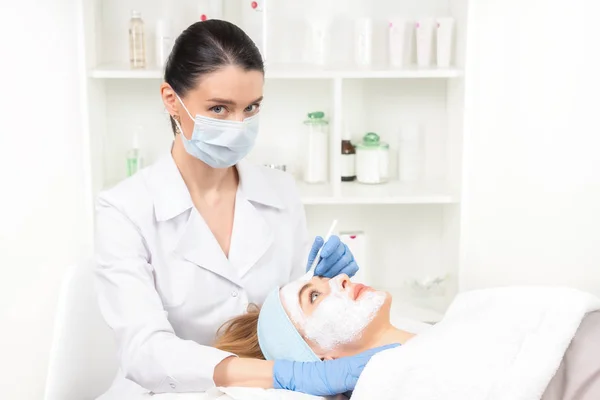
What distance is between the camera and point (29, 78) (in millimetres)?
2193

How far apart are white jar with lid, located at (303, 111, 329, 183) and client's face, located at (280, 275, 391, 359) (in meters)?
1.00

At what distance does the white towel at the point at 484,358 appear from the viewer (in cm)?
129

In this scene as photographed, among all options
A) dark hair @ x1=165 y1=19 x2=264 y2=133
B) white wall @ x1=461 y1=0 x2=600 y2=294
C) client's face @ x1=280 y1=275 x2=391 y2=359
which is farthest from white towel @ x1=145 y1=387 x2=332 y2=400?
white wall @ x1=461 y1=0 x2=600 y2=294

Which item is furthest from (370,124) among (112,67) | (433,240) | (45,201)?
(45,201)

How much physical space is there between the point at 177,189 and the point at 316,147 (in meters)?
0.91

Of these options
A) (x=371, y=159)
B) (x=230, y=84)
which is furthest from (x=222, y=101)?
(x=371, y=159)

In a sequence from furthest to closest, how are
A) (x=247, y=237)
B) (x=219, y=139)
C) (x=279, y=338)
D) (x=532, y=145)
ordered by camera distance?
(x=532, y=145), (x=247, y=237), (x=219, y=139), (x=279, y=338)

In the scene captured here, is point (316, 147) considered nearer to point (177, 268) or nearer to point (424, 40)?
point (424, 40)

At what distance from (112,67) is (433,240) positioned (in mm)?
1200

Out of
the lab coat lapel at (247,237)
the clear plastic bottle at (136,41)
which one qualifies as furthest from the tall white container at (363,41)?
the lab coat lapel at (247,237)

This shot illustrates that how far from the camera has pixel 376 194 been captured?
248 centimetres

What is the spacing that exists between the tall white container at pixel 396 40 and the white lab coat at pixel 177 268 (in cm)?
80

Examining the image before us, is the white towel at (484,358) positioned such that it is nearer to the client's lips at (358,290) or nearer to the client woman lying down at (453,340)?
the client woman lying down at (453,340)

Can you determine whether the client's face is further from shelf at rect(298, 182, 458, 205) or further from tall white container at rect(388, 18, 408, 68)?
tall white container at rect(388, 18, 408, 68)
